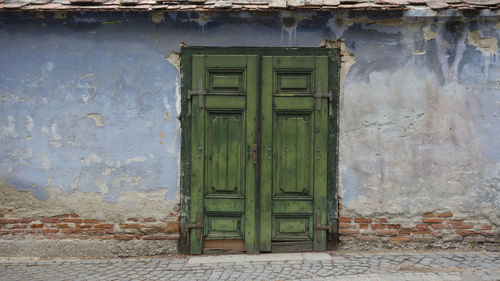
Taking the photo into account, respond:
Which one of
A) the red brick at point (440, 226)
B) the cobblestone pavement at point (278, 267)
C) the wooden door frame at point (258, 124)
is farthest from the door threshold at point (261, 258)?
the red brick at point (440, 226)

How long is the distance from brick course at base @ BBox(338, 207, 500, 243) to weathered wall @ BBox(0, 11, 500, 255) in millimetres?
16

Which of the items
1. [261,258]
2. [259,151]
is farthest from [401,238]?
[259,151]

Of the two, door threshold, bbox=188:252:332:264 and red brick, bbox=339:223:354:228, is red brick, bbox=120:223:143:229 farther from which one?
red brick, bbox=339:223:354:228

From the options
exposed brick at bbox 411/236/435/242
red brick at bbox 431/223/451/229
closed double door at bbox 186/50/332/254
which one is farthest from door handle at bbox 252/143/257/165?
red brick at bbox 431/223/451/229

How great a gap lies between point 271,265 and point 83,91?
2875 mm

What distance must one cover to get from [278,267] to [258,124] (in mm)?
1574

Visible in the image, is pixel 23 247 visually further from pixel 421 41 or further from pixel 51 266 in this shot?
pixel 421 41

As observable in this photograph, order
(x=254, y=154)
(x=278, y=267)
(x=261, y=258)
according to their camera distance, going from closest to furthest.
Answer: (x=278, y=267)
(x=261, y=258)
(x=254, y=154)

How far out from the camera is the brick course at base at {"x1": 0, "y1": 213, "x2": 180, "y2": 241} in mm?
5070

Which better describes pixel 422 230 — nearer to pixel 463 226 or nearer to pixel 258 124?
pixel 463 226

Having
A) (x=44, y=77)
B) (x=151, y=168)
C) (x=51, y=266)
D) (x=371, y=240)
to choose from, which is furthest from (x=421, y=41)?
(x=51, y=266)

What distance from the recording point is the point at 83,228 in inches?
200

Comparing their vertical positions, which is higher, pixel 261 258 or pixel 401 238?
pixel 401 238

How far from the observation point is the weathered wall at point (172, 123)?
4.99 meters
